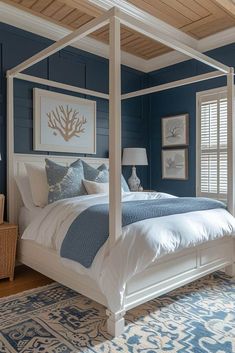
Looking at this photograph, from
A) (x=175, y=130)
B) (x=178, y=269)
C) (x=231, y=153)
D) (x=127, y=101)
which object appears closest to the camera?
(x=178, y=269)

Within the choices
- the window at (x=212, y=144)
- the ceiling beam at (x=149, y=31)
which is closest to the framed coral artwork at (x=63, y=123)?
the window at (x=212, y=144)

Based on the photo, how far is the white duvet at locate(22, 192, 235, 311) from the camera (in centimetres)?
194

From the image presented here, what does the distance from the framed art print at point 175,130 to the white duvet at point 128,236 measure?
1966 millimetres

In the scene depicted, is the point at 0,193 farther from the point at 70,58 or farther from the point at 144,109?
the point at 144,109

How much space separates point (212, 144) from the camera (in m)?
4.31

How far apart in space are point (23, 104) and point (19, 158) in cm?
67

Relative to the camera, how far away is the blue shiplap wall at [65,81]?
3416 mm

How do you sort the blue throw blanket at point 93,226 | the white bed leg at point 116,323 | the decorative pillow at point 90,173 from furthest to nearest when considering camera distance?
the decorative pillow at point 90,173, the blue throw blanket at point 93,226, the white bed leg at point 116,323

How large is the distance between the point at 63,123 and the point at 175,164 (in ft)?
6.18

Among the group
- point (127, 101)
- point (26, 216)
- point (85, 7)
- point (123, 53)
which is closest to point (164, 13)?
point (85, 7)

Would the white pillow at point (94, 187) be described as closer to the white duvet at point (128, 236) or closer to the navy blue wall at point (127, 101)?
the white duvet at point (128, 236)

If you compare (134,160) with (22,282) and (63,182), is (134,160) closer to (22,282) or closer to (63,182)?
(63,182)

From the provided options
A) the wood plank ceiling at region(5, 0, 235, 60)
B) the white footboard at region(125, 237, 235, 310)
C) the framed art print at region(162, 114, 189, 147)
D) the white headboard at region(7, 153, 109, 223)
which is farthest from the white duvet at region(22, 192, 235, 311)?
the wood plank ceiling at region(5, 0, 235, 60)

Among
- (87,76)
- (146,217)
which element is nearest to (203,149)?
(87,76)
